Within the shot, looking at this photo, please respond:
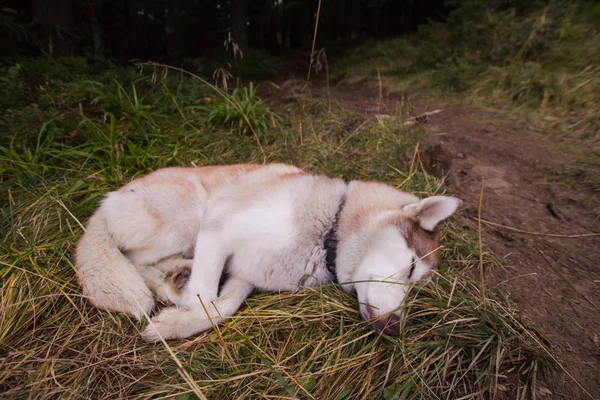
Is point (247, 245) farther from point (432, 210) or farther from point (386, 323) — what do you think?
point (432, 210)

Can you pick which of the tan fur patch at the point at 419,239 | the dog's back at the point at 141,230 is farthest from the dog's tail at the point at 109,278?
the tan fur patch at the point at 419,239

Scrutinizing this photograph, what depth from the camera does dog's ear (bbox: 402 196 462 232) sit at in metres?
1.84

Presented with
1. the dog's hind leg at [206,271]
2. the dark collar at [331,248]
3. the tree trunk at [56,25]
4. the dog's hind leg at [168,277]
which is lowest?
the dog's hind leg at [168,277]

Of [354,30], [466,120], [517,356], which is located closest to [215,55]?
[466,120]

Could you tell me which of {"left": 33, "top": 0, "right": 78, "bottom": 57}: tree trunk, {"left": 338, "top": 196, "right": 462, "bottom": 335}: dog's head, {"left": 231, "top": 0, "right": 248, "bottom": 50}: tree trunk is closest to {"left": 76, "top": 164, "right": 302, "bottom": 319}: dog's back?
{"left": 338, "top": 196, "right": 462, "bottom": 335}: dog's head

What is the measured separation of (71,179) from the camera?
282cm

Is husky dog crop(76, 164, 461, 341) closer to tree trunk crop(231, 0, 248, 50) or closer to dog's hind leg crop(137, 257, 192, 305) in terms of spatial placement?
dog's hind leg crop(137, 257, 192, 305)

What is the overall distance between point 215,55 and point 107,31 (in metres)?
5.56

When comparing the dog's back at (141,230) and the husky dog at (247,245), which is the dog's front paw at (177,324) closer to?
the husky dog at (247,245)

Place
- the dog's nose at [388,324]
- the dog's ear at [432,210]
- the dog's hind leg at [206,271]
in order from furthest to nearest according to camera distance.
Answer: the dog's hind leg at [206,271] < the dog's ear at [432,210] < the dog's nose at [388,324]

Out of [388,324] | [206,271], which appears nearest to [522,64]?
[388,324]

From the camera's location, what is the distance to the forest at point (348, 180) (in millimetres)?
1520

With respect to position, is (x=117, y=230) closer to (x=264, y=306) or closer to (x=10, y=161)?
(x=264, y=306)

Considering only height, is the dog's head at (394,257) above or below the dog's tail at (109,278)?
above
